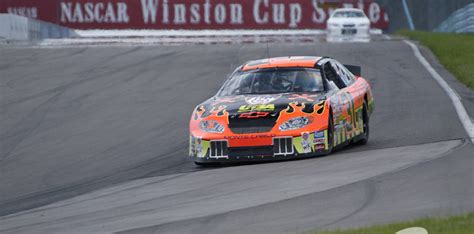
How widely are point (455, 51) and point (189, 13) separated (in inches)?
799

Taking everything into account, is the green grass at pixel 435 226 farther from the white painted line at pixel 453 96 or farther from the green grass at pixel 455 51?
the green grass at pixel 455 51

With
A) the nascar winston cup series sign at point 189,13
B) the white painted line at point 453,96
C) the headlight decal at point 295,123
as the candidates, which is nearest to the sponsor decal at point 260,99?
the headlight decal at point 295,123

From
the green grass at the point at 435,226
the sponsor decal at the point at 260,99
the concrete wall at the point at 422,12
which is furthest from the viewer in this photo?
the concrete wall at the point at 422,12

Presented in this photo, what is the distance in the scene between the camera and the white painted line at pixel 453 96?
16.0m

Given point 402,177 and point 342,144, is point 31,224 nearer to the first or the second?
point 402,177

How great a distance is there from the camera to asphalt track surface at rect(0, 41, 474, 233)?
33.1 feet

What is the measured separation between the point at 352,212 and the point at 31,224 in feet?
9.07

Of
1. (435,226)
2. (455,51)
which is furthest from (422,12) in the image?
(435,226)

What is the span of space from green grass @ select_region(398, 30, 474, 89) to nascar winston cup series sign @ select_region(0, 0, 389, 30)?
1185 centimetres

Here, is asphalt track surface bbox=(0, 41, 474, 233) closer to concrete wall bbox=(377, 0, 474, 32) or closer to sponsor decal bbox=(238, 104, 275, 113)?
sponsor decal bbox=(238, 104, 275, 113)

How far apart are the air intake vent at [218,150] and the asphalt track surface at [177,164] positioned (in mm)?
211

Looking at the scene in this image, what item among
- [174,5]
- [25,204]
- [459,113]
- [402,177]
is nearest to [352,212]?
[402,177]

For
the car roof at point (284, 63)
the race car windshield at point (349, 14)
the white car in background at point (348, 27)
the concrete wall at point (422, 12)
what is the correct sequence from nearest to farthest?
1. the car roof at point (284, 63)
2. the white car in background at point (348, 27)
3. the race car windshield at point (349, 14)
4. the concrete wall at point (422, 12)

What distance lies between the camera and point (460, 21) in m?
38.1
